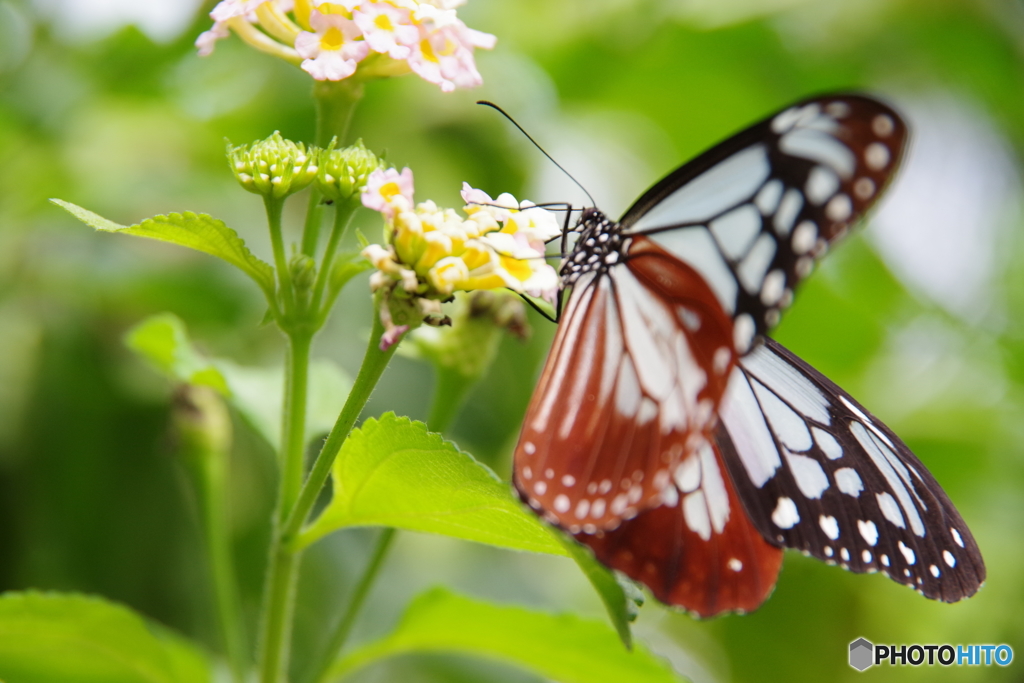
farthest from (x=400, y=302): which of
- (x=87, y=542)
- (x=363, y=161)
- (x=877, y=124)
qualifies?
(x=87, y=542)

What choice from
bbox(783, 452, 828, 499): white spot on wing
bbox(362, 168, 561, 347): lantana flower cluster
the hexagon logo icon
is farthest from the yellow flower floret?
the hexagon logo icon

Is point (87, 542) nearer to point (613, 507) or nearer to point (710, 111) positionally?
point (613, 507)

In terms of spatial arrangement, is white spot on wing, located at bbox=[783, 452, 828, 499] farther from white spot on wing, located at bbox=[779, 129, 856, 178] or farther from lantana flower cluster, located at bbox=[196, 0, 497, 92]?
lantana flower cluster, located at bbox=[196, 0, 497, 92]

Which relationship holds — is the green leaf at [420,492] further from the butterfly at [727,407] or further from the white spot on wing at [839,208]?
the white spot on wing at [839,208]

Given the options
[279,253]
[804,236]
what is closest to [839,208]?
[804,236]

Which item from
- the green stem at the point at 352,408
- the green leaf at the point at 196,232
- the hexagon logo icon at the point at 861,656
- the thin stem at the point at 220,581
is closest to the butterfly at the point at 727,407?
the green stem at the point at 352,408

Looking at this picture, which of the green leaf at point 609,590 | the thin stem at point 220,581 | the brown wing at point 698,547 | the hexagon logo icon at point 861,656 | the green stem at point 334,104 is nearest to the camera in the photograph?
the green leaf at point 609,590
